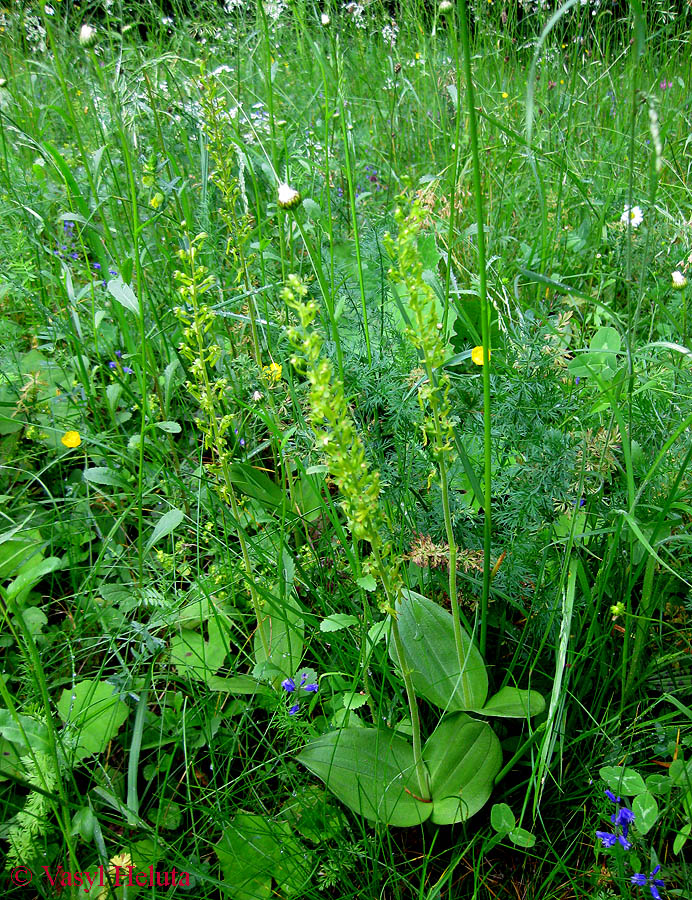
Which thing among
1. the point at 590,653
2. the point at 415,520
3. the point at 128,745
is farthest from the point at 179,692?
the point at 590,653

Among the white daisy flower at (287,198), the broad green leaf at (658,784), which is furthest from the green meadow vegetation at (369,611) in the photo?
the white daisy flower at (287,198)

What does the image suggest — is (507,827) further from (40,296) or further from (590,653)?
(40,296)

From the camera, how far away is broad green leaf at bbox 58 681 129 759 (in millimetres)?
1244

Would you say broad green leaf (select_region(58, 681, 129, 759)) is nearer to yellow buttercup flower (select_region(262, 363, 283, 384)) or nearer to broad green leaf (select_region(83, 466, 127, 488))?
broad green leaf (select_region(83, 466, 127, 488))

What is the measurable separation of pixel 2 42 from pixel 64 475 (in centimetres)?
335

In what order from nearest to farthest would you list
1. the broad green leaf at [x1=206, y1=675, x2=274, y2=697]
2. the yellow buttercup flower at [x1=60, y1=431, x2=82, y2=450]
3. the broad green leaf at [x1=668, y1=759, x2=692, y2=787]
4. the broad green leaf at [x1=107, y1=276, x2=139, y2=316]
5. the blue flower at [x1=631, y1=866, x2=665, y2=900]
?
the blue flower at [x1=631, y1=866, x2=665, y2=900] → the broad green leaf at [x1=668, y1=759, x2=692, y2=787] → the broad green leaf at [x1=206, y1=675, x2=274, y2=697] → the broad green leaf at [x1=107, y1=276, x2=139, y2=316] → the yellow buttercup flower at [x1=60, y1=431, x2=82, y2=450]

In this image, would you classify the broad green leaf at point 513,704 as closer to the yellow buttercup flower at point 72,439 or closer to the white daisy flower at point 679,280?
the white daisy flower at point 679,280

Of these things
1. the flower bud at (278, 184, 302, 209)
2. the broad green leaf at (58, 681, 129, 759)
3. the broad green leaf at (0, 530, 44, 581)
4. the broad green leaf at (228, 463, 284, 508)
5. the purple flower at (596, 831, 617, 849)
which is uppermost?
the flower bud at (278, 184, 302, 209)

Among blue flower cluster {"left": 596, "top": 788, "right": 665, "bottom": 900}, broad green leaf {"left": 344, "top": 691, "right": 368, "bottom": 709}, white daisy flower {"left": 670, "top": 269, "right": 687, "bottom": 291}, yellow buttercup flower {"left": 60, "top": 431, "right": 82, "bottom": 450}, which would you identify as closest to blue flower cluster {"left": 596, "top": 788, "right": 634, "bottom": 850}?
blue flower cluster {"left": 596, "top": 788, "right": 665, "bottom": 900}

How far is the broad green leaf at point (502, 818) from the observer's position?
1053mm

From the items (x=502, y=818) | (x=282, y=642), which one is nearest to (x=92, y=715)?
(x=282, y=642)

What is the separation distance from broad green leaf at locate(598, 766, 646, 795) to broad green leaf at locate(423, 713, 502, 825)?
0.55 ft

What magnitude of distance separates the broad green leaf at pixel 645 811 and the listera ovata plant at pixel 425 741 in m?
0.19

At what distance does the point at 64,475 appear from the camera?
1.83 metres
